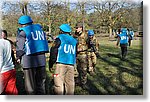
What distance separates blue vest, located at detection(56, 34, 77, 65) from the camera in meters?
3.08

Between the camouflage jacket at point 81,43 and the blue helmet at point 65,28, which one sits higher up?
the blue helmet at point 65,28

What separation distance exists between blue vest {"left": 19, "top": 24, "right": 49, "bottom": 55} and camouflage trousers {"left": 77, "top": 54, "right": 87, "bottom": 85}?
0.33 metres

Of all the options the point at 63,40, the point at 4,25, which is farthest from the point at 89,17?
the point at 4,25

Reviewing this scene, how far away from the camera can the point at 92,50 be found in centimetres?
319

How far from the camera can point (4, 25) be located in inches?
124

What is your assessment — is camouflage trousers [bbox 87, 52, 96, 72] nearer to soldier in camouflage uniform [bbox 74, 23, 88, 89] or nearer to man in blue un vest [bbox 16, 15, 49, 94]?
soldier in camouflage uniform [bbox 74, 23, 88, 89]

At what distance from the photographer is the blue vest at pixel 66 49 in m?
3.08

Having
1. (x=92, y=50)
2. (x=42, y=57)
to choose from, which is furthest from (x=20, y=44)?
(x=92, y=50)

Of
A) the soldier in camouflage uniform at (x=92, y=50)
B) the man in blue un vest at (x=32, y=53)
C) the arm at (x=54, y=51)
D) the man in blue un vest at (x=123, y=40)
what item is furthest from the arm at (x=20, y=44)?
the man in blue un vest at (x=123, y=40)

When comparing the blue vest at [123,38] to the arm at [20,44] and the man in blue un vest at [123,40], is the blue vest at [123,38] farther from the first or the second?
the arm at [20,44]

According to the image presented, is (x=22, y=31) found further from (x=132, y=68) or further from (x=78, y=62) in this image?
(x=132, y=68)

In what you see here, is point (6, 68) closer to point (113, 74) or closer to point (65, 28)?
point (65, 28)

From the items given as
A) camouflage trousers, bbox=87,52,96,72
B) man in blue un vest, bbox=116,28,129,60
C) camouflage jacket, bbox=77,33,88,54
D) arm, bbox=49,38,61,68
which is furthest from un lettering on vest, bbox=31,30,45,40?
man in blue un vest, bbox=116,28,129,60

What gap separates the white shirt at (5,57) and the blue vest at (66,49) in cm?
44
